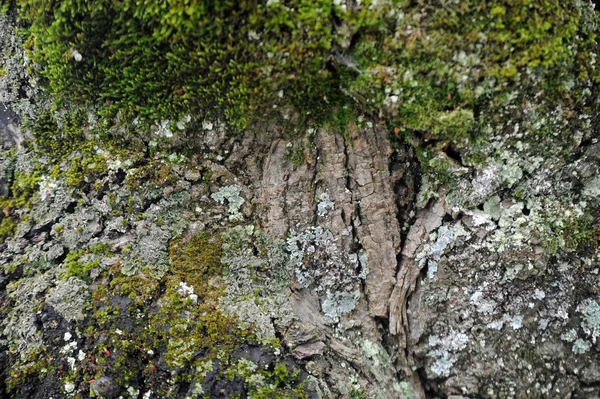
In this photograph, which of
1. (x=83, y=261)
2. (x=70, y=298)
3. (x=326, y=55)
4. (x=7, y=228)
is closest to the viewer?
(x=326, y=55)

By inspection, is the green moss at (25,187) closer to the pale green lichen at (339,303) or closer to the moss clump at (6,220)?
the moss clump at (6,220)

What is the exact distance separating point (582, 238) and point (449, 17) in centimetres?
160

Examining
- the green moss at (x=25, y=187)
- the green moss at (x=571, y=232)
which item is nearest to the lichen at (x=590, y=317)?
the green moss at (x=571, y=232)

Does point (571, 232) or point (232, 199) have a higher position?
point (232, 199)

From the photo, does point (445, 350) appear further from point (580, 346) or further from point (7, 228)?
point (7, 228)

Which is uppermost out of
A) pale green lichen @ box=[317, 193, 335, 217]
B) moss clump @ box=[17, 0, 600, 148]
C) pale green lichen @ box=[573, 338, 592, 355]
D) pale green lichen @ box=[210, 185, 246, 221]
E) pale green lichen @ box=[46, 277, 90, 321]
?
moss clump @ box=[17, 0, 600, 148]

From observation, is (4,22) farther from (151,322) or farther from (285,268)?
(285,268)

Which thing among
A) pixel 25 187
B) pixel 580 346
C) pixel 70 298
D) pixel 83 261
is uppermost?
pixel 25 187

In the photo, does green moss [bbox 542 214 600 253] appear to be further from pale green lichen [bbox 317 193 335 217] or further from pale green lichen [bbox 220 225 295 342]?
pale green lichen [bbox 220 225 295 342]

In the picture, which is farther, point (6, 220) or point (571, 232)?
point (6, 220)

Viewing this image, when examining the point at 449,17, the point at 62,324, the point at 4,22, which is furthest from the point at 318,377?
the point at 4,22

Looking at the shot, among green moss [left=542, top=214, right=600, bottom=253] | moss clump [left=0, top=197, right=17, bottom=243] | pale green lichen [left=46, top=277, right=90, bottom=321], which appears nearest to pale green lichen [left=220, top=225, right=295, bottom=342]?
pale green lichen [left=46, top=277, right=90, bottom=321]

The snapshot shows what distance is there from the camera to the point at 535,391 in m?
2.63

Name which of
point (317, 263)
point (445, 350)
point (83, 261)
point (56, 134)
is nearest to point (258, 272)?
point (317, 263)
